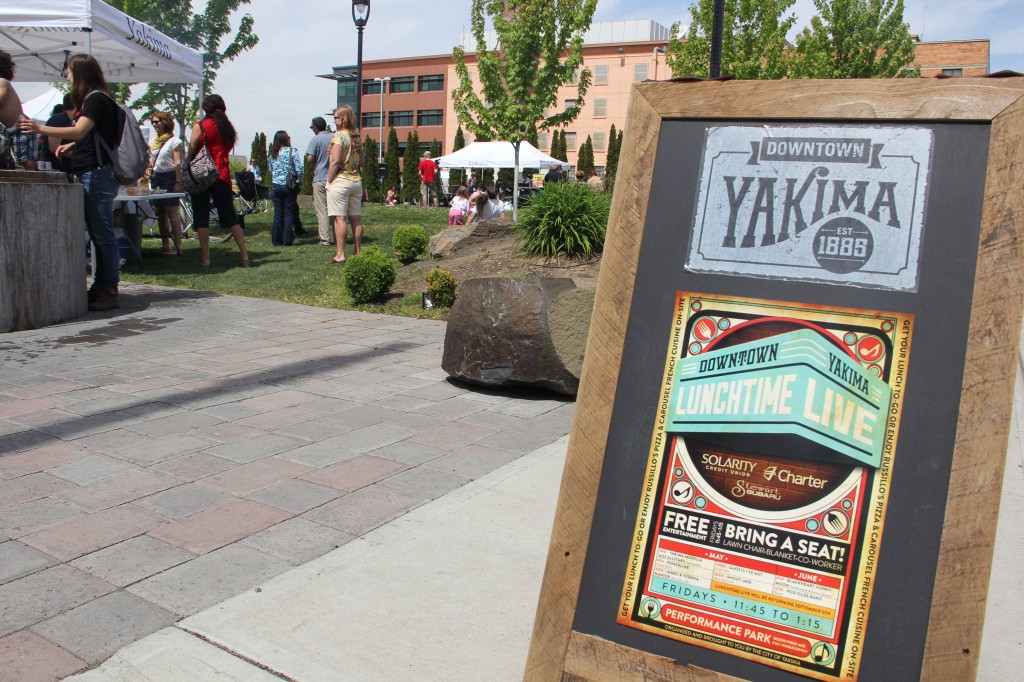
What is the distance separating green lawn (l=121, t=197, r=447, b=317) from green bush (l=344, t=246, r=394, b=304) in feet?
0.49

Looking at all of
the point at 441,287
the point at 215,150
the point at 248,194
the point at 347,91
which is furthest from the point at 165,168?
the point at 347,91

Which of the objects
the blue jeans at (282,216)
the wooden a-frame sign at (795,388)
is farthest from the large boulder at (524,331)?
the blue jeans at (282,216)

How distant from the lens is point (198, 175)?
10.2 m

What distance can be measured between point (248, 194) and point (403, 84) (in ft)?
214

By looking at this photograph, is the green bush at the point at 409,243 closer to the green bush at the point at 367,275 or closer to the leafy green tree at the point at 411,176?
the green bush at the point at 367,275

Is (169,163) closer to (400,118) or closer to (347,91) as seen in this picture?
(400,118)

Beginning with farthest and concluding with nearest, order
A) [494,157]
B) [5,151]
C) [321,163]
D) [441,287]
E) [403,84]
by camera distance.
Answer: [403,84] → [494,157] → [321,163] → [441,287] → [5,151]

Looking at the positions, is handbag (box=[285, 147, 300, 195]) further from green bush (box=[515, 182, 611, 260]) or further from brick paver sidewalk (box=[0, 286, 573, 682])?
brick paver sidewalk (box=[0, 286, 573, 682])

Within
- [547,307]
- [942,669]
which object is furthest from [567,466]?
[547,307]

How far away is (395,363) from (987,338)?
16.9ft

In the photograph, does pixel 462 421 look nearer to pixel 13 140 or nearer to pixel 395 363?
pixel 395 363

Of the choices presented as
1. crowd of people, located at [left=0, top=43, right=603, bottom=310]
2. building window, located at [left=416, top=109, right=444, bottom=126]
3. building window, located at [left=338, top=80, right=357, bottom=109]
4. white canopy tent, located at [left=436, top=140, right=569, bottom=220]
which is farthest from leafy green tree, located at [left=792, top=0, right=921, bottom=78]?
building window, located at [left=338, top=80, right=357, bottom=109]

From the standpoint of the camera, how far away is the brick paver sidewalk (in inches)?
111

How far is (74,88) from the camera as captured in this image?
7.52 m
